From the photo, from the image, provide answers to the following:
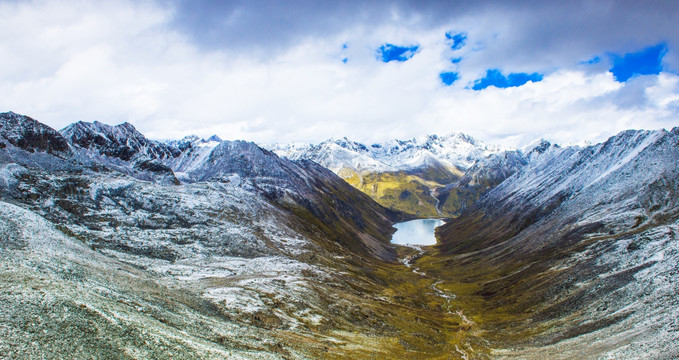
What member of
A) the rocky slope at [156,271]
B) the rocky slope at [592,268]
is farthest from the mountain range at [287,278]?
the rocky slope at [592,268]

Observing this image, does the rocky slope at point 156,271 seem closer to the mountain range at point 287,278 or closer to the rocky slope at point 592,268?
the mountain range at point 287,278

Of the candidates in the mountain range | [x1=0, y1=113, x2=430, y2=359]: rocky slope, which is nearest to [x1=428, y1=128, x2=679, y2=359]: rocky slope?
the mountain range

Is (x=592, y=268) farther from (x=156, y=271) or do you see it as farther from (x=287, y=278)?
(x=156, y=271)

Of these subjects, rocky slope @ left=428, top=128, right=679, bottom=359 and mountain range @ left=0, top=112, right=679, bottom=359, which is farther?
rocky slope @ left=428, top=128, right=679, bottom=359

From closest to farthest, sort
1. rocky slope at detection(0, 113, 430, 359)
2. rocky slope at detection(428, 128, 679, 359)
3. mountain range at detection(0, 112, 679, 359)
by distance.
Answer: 1. rocky slope at detection(0, 113, 430, 359)
2. mountain range at detection(0, 112, 679, 359)
3. rocky slope at detection(428, 128, 679, 359)

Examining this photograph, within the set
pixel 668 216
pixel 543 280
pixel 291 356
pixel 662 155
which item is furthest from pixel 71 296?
pixel 662 155

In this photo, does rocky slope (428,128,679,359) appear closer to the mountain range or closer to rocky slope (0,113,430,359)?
the mountain range
